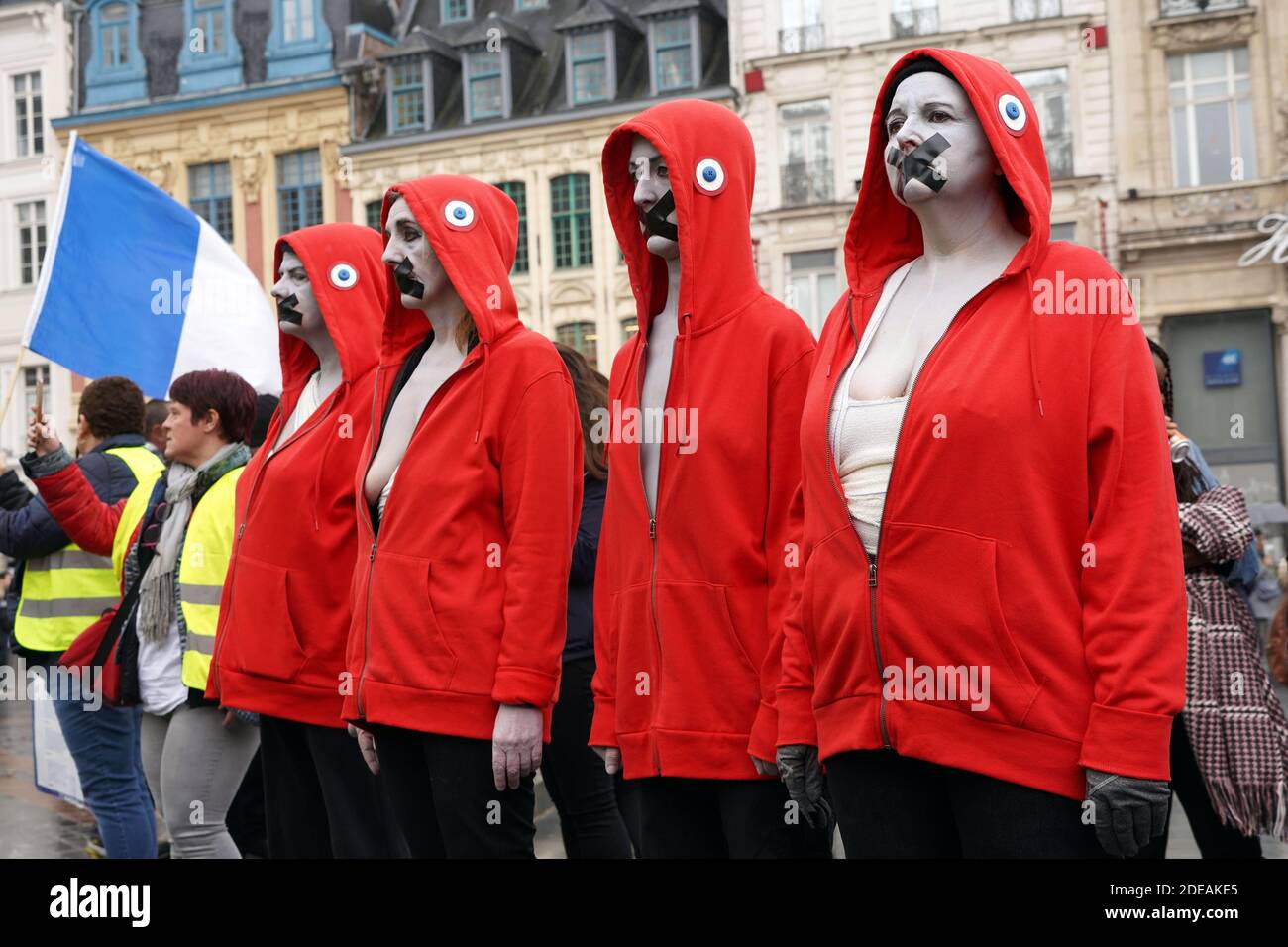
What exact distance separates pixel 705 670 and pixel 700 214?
44.2 inches

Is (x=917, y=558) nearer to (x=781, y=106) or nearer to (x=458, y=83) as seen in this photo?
(x=781, y=106)

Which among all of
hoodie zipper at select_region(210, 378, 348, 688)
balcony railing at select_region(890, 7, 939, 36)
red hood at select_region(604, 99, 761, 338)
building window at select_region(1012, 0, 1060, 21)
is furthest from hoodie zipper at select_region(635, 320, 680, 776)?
balcony railing at select_region(890, 7, 939, 36)

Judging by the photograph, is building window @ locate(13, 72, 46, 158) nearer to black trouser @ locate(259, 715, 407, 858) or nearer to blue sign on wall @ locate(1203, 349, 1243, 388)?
blue sign on wall @ locate(1203, 349, 1243, 388)

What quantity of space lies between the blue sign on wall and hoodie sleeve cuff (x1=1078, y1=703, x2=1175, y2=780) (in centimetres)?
2408

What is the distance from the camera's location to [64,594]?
6688 millimetres

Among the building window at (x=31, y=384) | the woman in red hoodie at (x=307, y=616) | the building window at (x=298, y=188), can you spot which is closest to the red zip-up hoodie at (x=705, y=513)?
the woman in red hoodie at (x=307, y=616)

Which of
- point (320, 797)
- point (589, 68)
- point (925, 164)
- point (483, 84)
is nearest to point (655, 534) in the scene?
point (925, 164)

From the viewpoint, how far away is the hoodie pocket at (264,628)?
4.63 m

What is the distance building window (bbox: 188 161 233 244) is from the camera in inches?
1294

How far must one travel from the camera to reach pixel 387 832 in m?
4.56

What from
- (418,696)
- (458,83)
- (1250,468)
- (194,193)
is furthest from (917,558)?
(194,193)

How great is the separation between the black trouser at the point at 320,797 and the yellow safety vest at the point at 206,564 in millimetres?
748

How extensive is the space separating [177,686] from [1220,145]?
24.4 m

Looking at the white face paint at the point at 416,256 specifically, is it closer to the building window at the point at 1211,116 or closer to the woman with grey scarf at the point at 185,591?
the woman with grey scarf at the point at 185,591
